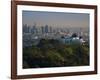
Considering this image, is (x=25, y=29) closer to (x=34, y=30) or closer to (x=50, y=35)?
(x=34, y=30)

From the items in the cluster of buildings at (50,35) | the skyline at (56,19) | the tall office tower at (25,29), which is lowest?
the cluster of buildings at (50,35)

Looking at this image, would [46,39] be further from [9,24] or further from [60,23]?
[9,24]

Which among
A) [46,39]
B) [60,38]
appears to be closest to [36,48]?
[46,39]

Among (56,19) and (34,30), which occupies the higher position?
(56,19)

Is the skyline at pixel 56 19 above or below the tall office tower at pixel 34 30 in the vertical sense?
above

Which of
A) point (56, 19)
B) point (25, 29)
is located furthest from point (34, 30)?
point (56, 19)
